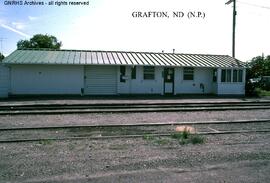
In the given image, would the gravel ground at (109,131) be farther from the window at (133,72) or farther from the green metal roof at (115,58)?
the window at (133,72)

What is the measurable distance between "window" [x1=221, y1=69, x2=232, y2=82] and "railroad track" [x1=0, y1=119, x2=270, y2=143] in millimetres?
15761

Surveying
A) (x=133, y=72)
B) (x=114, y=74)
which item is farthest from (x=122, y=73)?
(x=133, y=72)

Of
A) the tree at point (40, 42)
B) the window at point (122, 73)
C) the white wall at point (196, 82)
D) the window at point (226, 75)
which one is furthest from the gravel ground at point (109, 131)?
the tree at point (40, 42)

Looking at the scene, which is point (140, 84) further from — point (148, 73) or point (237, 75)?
point (237, 75)

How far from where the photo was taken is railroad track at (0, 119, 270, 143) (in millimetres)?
9742

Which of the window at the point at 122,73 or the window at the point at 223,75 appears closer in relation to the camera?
the window at the point at 122,73

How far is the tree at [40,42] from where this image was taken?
83938mm

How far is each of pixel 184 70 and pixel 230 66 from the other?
435 centimetres

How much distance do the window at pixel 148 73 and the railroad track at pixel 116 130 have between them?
14456mm

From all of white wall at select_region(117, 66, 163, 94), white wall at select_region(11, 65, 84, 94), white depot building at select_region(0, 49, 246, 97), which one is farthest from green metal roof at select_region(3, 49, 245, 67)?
white wall at select_region(117, 66, 163, 94)

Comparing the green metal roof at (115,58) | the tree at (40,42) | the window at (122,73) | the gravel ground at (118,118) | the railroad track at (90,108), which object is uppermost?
the tree at (40,42)

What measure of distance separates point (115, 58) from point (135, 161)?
20676 mm

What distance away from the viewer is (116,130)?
11.0m

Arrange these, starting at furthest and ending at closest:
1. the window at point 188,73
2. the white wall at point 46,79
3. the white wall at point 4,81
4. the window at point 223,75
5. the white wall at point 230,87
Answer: the window at point 223,75
the window at point 188,73
the white wall at point 230,87
the white wall at point 46,79
the white wall at point 4,81
